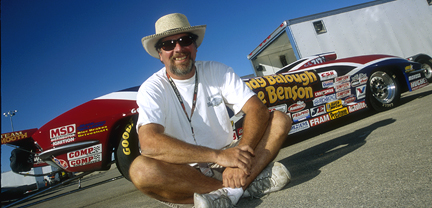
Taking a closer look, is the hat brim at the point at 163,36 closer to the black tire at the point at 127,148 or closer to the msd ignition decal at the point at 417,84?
the black tire at the point at 127,148

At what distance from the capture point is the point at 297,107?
143 inches

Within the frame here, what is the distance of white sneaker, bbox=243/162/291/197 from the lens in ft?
5.29

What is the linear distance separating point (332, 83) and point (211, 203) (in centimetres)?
Answer: 331

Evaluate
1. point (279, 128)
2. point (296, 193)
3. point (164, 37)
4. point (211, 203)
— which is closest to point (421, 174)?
point (296, 193)

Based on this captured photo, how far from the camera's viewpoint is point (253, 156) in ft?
5.26

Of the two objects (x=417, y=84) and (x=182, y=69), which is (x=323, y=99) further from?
(x=182, y=69)

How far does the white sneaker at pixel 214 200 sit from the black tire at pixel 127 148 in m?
1.74

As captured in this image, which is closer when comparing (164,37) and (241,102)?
(241,102)

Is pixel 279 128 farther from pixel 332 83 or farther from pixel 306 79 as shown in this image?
pixel 332 83

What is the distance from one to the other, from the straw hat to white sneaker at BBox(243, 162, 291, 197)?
50.7 inches

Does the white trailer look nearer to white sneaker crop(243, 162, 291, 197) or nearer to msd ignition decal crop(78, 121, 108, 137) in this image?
msd ignition decal crop(78, 121, 108, 137)

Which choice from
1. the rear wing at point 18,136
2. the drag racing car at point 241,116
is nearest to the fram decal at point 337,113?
the drag racing car at point 241,116

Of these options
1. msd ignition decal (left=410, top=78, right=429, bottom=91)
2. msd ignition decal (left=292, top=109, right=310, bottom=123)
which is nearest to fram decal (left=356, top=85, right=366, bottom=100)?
msd ignition decal (left=292, top=109, right=310, bottom=123)

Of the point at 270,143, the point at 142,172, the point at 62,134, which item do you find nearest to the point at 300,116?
the point at 270,143
